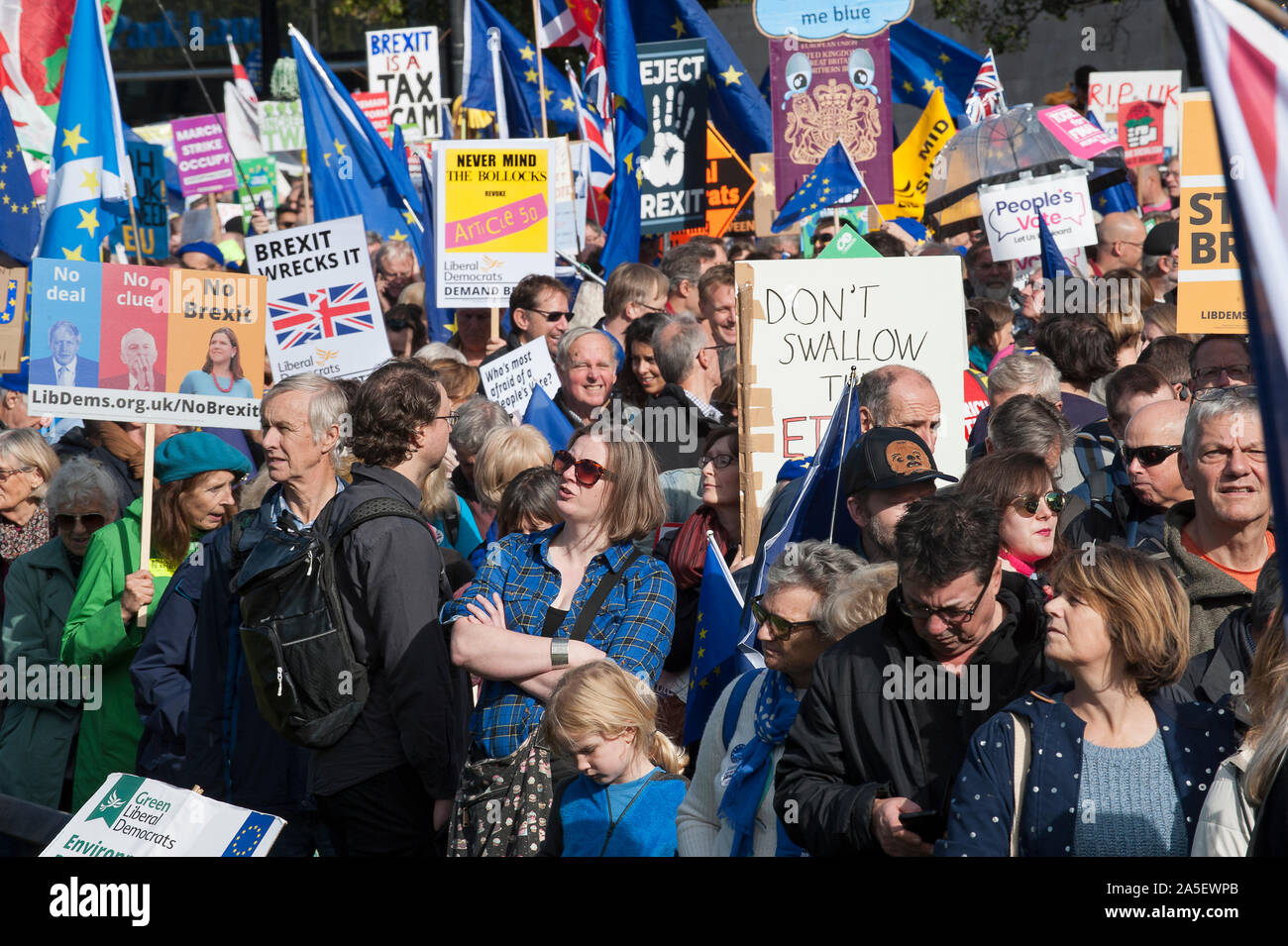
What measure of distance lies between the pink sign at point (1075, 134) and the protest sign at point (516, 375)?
4433mm

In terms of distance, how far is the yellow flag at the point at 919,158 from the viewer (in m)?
12.5

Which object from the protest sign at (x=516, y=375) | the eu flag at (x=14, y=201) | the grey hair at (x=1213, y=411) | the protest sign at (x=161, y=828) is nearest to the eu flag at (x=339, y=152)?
the eu flag at (x=14, y=201)

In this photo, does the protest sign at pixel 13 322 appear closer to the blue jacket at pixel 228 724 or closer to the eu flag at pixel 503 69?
the blue jacket at pixel 228 724

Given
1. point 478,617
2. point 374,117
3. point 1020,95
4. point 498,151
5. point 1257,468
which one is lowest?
point 478,617

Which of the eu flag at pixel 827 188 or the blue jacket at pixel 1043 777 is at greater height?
the eu flag at pixel 827 188

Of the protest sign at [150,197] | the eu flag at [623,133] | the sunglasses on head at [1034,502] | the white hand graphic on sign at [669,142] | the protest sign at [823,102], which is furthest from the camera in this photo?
the protest sign at [150,197]

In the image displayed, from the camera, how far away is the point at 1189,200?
604cm

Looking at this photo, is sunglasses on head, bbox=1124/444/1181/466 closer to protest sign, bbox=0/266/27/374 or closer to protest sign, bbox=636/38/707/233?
protest sign, bbox=0/266/27/374

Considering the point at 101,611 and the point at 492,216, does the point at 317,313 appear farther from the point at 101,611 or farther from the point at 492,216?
the point at 101,611

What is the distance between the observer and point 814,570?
3.97m

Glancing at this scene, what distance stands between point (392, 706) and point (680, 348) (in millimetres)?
2871

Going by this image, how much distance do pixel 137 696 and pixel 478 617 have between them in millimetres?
1469

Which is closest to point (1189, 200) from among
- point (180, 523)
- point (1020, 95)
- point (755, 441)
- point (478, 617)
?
point (755, 441)
